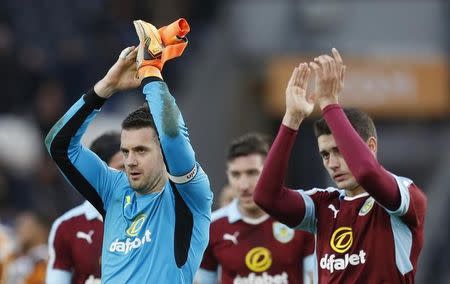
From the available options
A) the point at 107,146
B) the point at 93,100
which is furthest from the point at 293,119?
the point at 107,146

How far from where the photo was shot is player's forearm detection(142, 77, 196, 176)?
621 cm

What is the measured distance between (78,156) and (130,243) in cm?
64

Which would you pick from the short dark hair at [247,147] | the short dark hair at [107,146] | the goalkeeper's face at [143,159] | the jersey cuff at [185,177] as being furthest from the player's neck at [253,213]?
the jersey cuff at [185,177]

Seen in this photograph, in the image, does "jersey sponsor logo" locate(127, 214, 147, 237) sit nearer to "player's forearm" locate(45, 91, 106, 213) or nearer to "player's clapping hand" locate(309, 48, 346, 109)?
"player's forearm" locate(45, 91, 106, 213)

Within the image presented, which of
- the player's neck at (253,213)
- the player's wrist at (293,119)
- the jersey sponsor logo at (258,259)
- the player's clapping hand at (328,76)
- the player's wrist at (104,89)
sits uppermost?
the player's wrist at (104,89)

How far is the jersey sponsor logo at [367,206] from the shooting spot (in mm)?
6512

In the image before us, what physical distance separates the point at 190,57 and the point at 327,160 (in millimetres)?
11658

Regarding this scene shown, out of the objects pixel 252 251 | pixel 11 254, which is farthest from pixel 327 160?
pixel 11 254

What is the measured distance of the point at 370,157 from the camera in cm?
617

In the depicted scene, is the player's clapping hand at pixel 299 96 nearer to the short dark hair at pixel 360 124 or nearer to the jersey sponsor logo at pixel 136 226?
the short dark hair at pixel 360 124

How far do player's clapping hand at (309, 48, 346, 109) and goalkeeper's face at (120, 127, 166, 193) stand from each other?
977 mm

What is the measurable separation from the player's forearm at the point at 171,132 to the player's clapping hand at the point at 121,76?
403mm

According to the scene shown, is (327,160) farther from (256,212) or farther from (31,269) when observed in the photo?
(31,269)

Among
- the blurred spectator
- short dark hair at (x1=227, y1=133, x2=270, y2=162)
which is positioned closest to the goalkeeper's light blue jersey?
short dark hair at (x1=227, y1=133, x2=270, y2=162)
